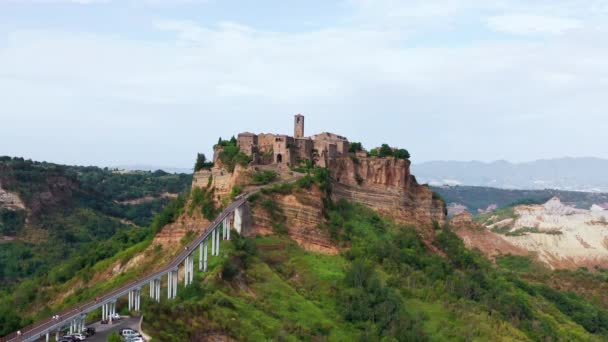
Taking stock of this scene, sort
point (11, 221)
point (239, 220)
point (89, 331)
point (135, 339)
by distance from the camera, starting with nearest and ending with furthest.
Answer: point (135, 339)
point (89, 331)
point (239, 220)
point (11, 221)

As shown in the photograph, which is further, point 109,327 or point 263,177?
point 263,177

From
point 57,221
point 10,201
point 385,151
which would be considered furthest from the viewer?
point 57,221

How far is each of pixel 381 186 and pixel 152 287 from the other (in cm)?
2547

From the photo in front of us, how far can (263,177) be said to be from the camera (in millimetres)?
60781

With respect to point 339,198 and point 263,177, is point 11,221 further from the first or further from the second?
point 263,177

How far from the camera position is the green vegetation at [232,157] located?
6309 cm

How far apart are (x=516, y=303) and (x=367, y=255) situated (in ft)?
42.9

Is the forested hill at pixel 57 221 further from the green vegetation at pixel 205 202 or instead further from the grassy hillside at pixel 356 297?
the grassy hillside at pixel 356 297

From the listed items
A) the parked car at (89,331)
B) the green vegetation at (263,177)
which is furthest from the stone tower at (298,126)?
the parked car at (89,331)

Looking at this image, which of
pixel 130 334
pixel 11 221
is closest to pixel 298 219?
pixel 130 334

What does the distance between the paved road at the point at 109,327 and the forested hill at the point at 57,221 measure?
25.2 m

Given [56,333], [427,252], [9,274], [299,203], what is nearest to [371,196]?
[427,252]

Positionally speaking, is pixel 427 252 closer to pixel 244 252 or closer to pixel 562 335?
pixel 562 335

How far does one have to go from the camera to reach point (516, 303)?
6481cm
